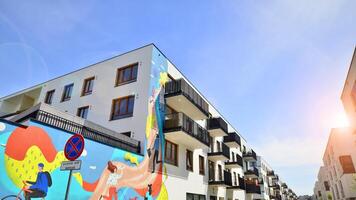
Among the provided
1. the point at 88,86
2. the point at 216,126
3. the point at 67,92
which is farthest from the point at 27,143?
the point at 216,126

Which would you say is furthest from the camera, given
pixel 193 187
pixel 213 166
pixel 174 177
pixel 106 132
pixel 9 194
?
pixel 213 166

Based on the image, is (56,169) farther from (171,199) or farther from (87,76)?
(87,76)

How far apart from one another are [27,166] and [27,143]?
0.73 meters

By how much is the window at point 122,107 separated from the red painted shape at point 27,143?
616 centimetres

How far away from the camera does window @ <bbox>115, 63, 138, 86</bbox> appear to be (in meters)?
15.3

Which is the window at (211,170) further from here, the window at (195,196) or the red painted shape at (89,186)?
the red painted shape at (89,186)

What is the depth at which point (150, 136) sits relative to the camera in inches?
521

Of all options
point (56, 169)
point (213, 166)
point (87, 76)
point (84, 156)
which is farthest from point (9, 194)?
point (213, 166)

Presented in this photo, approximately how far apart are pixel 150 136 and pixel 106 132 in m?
2.73

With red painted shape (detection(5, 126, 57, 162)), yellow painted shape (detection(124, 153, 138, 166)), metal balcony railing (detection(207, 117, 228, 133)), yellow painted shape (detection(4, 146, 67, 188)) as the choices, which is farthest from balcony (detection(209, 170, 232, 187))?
red painted shape (detection(5, 126, 57, 162))

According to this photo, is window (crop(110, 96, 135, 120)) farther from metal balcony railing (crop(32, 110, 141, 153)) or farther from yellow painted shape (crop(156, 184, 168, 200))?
yellow painted shape (crop(156, 184, 168, 200))

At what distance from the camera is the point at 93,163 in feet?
31.5

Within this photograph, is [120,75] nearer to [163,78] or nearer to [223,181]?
Answer: [163,78]

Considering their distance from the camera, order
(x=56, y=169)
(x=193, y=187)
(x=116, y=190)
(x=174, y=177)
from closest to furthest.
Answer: (x=56, y=169), (x=116, y=190), (x=174, y=177), (x=193, y=187)
